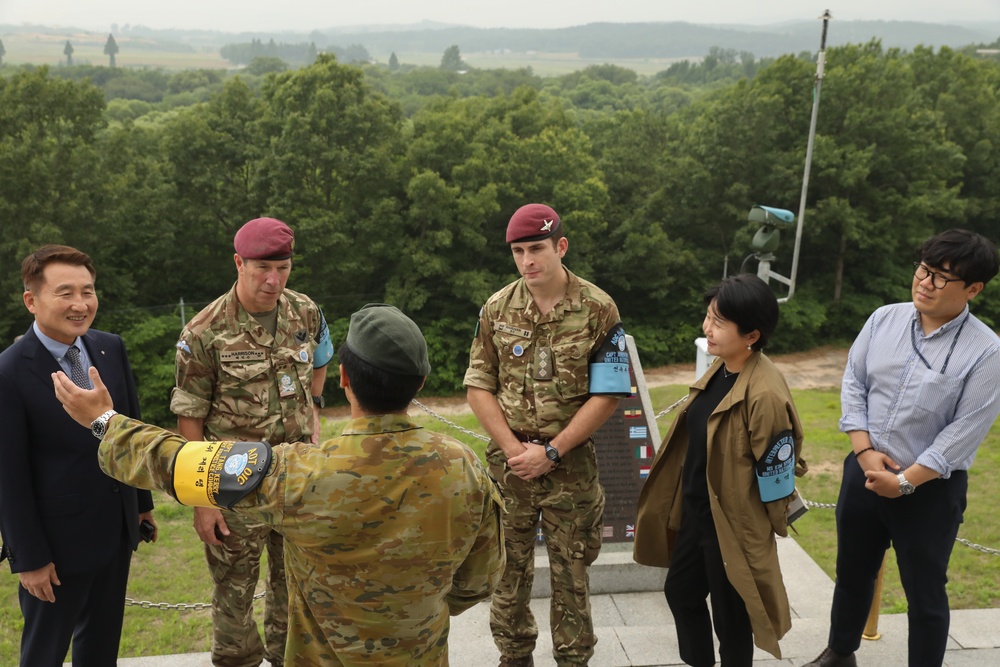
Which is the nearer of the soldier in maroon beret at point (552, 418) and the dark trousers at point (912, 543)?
the dark trousers at point (912, 543)

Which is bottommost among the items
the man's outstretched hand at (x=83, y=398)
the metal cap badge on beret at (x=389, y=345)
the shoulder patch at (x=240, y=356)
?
the shoulder patch at (x=240, y=356)

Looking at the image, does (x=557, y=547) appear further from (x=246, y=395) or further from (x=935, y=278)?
(x=935, y=278)

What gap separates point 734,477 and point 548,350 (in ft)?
2.87

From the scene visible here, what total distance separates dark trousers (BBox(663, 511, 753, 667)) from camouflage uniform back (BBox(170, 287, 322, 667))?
1.55m

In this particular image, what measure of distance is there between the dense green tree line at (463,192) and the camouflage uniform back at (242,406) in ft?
60.2

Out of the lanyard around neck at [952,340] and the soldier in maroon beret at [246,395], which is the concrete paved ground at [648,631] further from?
the lanyard around neck at [952,340]

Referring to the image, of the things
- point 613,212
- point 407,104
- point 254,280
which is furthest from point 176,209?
point 407,104

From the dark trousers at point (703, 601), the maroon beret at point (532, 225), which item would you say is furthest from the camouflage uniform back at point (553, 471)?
the dark trousers at point (703, 601)

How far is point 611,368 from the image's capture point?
3.47 metres

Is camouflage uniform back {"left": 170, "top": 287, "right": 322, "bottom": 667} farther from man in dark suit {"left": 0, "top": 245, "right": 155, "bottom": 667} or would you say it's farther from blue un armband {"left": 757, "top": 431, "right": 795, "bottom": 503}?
blue un armband {"left": 757, "top": 431, "right": 795, "bottom": 503}

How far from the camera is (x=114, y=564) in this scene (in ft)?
10.6

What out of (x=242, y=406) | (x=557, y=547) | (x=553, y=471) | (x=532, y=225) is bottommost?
(x=557, y=547)

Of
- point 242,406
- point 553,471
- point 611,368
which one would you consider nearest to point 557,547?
point 553,471

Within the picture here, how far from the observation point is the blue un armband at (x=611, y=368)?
11.3ft
